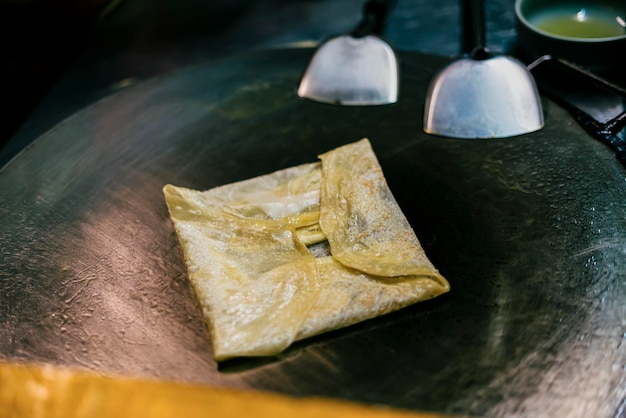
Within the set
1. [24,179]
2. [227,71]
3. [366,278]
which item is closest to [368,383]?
[366,278]

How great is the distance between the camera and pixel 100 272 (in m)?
1.66

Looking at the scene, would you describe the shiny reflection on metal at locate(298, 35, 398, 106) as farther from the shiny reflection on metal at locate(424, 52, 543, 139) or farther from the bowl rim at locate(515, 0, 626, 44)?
the bowl rim at locate(515, 0, 626, 44)

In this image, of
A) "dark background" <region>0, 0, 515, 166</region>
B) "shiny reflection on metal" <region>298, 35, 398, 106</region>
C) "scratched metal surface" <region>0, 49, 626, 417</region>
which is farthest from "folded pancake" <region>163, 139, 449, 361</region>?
"dark background" <region>0, 0, 515, 166</region>

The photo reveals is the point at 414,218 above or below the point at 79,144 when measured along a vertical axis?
below

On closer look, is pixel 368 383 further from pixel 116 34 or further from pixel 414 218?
pixel 116 34

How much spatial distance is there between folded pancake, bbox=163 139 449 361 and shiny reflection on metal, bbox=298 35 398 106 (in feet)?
0.63

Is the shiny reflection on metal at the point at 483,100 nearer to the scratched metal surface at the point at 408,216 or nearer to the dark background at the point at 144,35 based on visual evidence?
the scratched metal surface at the point at 408,216

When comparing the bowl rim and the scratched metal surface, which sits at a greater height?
the bowl rim

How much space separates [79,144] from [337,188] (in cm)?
98

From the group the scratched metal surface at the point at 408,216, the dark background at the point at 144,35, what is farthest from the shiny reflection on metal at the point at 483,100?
the dark background at the point at 144,35

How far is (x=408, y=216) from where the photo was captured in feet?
5.83

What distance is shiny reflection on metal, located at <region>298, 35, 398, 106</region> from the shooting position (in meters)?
2.07

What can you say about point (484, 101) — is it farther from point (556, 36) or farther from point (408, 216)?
point (556, 36)

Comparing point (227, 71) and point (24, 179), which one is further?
point (227, 71)
